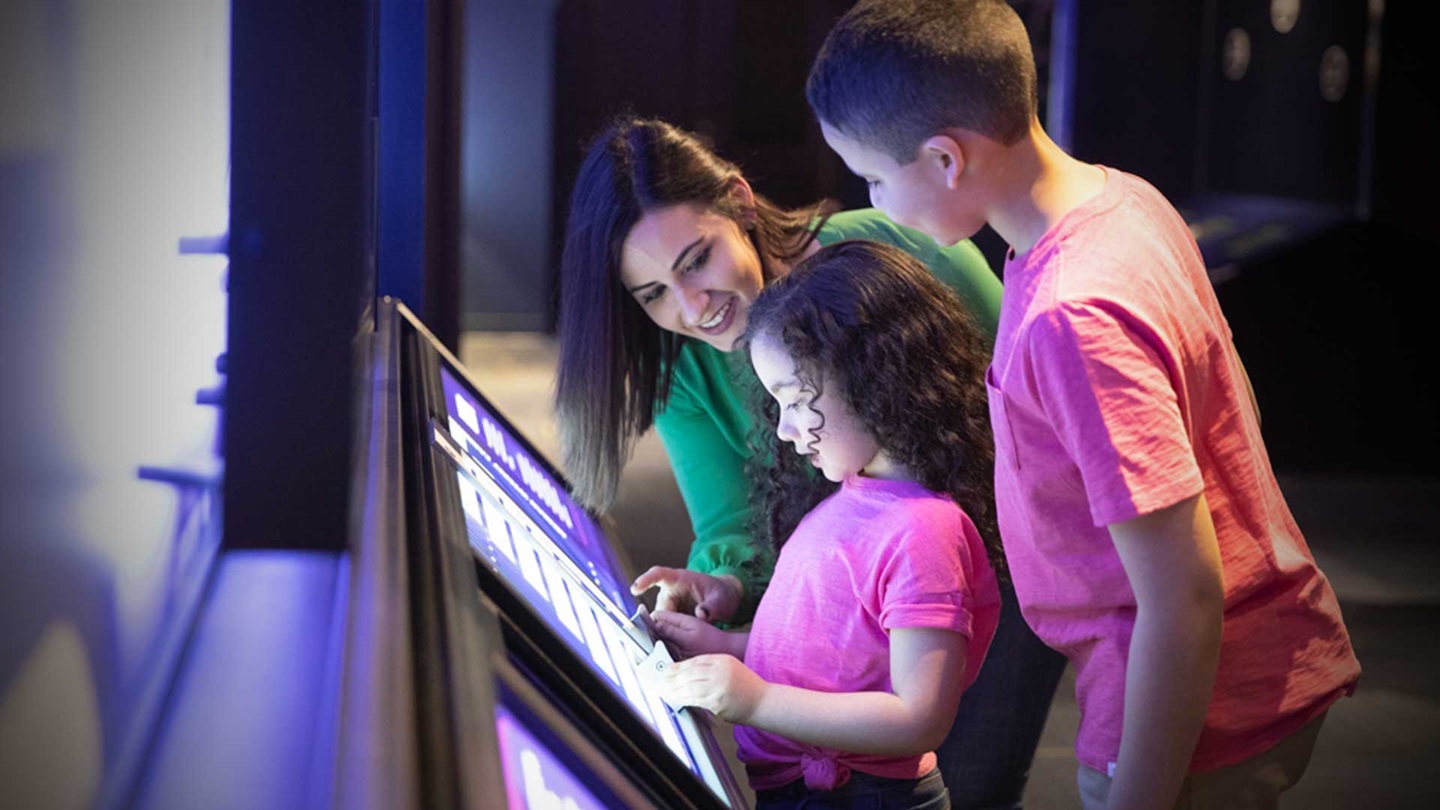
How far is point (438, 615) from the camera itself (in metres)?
0.62

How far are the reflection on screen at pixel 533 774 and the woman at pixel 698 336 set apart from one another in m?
0.91

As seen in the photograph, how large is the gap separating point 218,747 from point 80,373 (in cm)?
22

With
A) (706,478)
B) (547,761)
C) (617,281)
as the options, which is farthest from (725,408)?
(547,761)

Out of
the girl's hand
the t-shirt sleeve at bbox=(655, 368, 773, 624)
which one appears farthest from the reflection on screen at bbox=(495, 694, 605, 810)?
the t-shirt sleeve at bbox=(655, 368, 773, 624)

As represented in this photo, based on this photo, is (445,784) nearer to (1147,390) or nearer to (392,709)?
(392,709)

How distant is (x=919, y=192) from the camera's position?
46.8 inches

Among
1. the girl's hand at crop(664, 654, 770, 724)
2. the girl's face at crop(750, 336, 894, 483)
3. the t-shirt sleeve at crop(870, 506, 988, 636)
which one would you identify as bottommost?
the girl's hand at crop(664, 654, 770, 724)

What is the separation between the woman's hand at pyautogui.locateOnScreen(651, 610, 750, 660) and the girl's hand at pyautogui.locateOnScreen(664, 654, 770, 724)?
0.21 meters

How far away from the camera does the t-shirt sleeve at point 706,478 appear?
5.48 ft

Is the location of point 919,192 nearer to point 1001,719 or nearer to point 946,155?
point 946,155

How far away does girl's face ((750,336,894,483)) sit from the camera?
127cm

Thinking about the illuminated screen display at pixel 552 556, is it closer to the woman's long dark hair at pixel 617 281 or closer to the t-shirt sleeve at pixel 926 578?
the woman's long dark hair at pixel 617 281

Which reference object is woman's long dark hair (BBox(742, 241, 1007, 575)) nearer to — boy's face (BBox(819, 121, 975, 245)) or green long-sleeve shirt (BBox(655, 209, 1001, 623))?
boy's face (BBox(819, 121, 975, 245))

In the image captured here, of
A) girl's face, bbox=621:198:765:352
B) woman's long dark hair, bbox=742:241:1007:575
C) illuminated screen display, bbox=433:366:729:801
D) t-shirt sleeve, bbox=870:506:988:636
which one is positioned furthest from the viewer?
girl's face, bbox=621:198:765:352
